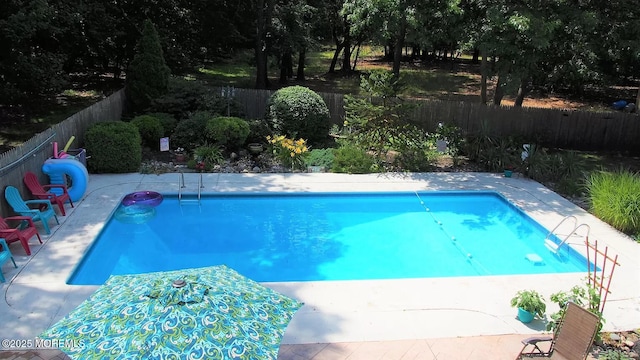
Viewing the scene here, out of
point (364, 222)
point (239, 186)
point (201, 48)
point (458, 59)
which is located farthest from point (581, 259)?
point (458, 59)

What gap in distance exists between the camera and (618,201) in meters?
9.92

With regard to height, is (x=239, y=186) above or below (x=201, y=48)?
below

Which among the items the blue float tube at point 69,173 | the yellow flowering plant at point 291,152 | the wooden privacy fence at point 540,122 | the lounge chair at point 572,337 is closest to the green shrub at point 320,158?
the yellow flowering plant at point 291,152

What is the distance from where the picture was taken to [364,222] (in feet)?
35.7

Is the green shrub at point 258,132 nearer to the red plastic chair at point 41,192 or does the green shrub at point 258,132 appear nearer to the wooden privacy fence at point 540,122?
the wooden privacy fence at point 540,122

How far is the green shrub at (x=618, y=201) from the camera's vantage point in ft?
31.7

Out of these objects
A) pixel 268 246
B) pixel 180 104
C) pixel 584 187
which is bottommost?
pixel 268 246

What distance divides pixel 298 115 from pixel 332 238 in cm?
508

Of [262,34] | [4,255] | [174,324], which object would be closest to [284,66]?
[262,34]

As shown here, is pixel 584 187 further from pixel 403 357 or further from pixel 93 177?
pixel 93 177

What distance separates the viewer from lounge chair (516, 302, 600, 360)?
523cm

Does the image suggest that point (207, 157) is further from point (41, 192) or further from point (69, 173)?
point (41, 192)

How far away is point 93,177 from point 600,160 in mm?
14198

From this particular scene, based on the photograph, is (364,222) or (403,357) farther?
(364,222)
